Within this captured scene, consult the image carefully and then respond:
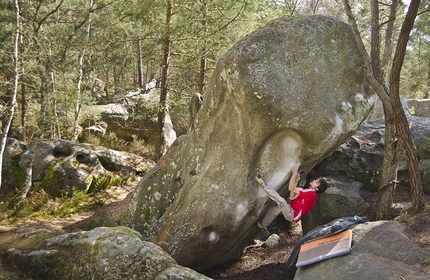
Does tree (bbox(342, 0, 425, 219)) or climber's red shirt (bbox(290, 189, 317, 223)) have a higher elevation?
tree (bbox(342, 0, 425, 219))

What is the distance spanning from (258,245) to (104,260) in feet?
18.2

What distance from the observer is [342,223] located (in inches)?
248

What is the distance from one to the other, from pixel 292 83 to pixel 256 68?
27.8 inches

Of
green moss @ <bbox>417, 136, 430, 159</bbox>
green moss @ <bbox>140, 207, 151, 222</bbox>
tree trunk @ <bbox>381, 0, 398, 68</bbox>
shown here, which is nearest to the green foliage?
green moss @ <bbox>140, 207, 151, 222</bbox>

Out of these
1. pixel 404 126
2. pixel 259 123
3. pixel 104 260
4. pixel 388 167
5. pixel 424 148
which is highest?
pixel 259 123

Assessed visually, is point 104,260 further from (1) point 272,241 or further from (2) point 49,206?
(2) point 49,206

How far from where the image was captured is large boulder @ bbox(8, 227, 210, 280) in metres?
4.79

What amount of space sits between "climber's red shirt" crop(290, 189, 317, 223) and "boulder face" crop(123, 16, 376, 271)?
427 mm

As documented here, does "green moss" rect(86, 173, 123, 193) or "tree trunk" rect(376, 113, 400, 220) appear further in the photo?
"green moss" rect(86, 173, 123, 193)

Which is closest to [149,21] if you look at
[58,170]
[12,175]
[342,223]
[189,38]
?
[189,38]

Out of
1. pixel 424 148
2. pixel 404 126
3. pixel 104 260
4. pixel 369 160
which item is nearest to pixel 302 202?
pixel 404 126

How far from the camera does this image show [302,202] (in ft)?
23.2

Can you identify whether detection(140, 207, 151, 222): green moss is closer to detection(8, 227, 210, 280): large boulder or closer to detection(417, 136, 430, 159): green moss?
detection(8, 227, 210, 280): large boulder

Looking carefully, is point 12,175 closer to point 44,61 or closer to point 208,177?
point 44,61
